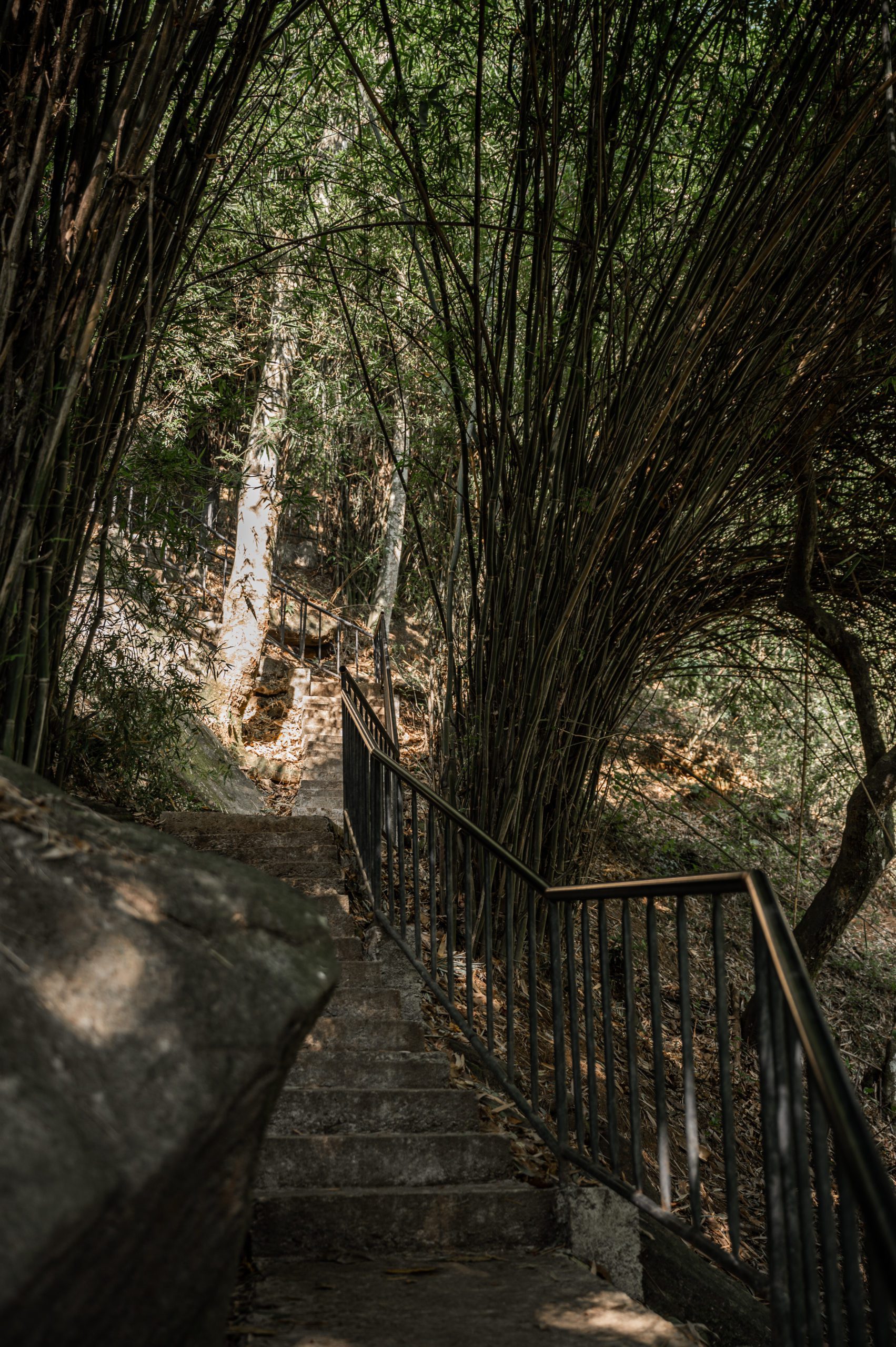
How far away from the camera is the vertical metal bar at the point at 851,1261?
1.19 meters

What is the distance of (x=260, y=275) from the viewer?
364 cm

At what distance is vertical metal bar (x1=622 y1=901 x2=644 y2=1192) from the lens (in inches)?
77.4

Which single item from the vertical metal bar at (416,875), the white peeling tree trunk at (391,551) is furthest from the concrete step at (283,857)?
the white peeling tree trunk at (391,551)

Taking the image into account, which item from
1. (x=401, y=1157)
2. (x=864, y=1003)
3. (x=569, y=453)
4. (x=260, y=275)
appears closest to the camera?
(x=401, y=1157)

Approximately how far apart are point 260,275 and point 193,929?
3104 mm

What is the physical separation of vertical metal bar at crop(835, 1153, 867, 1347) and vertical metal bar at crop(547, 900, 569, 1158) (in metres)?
1.05

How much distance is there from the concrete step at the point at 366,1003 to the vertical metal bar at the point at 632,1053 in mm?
1174

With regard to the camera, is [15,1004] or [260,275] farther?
[260,275]

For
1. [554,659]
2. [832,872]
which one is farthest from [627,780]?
[554,659]

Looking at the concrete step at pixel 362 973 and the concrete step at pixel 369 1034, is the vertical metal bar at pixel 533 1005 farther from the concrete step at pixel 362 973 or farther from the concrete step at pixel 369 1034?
the concrete step at pixel 362 973

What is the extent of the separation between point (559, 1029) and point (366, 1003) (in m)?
0.96

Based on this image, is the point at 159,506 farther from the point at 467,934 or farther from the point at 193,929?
the point at 193,929

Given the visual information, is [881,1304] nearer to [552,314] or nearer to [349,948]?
[349,948]

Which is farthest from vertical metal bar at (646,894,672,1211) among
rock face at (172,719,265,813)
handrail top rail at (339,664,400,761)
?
rock face at (172,719,265,813)
